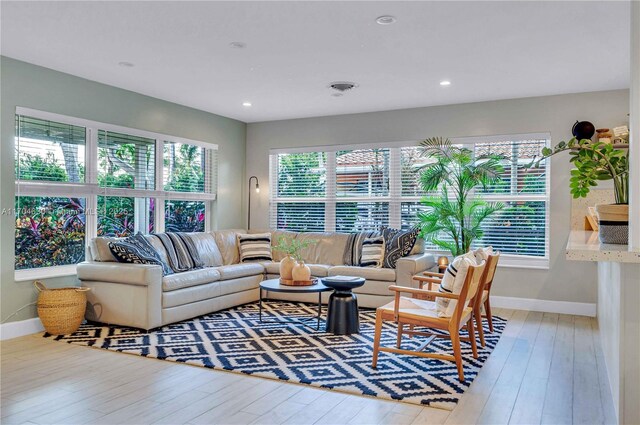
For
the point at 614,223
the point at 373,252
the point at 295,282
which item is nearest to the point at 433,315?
the point at 614,223

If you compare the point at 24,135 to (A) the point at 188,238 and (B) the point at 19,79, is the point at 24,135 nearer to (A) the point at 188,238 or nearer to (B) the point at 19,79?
(B) the point at 19,79

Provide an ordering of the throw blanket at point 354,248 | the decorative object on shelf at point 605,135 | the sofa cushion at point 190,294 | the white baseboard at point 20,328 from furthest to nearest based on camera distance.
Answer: the throw blanket at point 354,248 → the decorative object on shelf at point 605,135 → the sofa cushion at point 190,294 → the white baseboard at point 20,328

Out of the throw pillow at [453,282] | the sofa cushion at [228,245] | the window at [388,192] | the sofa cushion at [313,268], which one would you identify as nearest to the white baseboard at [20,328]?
the sofa cushion at [228,245]

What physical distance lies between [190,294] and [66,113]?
2.24m

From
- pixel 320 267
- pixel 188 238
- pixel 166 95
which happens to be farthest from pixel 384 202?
pixel 166 95

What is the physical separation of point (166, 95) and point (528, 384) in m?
4.88

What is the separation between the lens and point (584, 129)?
557 centimetres

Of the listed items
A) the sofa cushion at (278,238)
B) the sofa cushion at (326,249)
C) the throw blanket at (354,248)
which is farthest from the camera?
the sofa cushion at (278,238)

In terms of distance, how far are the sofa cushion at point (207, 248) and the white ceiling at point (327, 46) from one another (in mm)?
1738

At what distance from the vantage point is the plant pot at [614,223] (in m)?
2.78

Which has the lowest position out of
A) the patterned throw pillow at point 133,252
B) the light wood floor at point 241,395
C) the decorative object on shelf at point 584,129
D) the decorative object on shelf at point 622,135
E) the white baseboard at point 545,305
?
the light wood floor at point 241,395

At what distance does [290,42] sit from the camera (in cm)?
401

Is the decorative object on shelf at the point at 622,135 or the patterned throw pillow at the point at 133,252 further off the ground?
the decorative object on shelf at the point at 622,135

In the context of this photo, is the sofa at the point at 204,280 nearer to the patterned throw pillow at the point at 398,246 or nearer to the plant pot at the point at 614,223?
the patterned throw pillow at the point at 398,246
